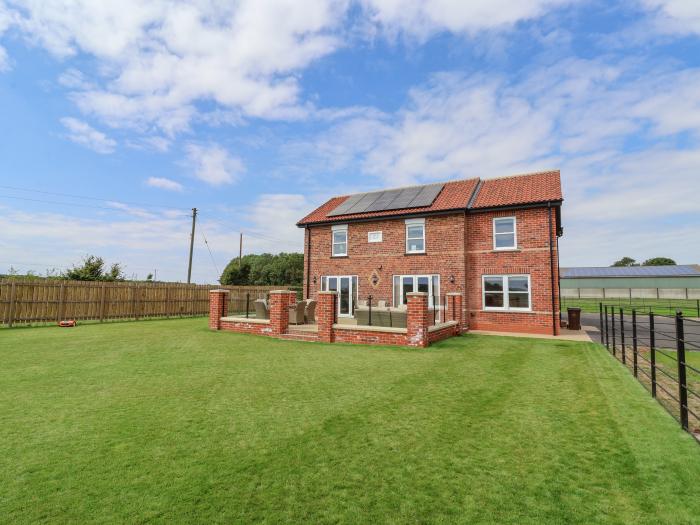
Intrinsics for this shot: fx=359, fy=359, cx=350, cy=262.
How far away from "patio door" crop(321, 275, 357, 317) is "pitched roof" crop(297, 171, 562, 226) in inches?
120

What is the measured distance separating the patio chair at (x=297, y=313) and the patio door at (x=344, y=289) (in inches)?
152

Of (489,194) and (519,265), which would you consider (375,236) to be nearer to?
(489,194)

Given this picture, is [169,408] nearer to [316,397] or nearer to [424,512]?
[316,397]

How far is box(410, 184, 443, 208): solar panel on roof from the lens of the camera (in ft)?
56.0

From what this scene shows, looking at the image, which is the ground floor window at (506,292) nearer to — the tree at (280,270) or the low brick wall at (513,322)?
the low brick wall at (513,322)

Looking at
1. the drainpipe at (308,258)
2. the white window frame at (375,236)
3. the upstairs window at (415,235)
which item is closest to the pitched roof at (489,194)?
the upstairs window at (415,235)

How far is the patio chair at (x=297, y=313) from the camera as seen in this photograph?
14000 mm

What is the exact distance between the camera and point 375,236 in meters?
17.8

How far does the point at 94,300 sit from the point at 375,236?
44.0 ft

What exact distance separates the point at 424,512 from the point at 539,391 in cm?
410

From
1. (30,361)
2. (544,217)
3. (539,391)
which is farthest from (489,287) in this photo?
(30,361)

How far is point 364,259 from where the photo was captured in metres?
17.8

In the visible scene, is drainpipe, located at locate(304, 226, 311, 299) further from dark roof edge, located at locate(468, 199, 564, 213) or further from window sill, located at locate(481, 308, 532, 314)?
window sill, located at locate(481, 308, 532, 314)

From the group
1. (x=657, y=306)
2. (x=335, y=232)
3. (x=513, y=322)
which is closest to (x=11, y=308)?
(x=335, y=232)
